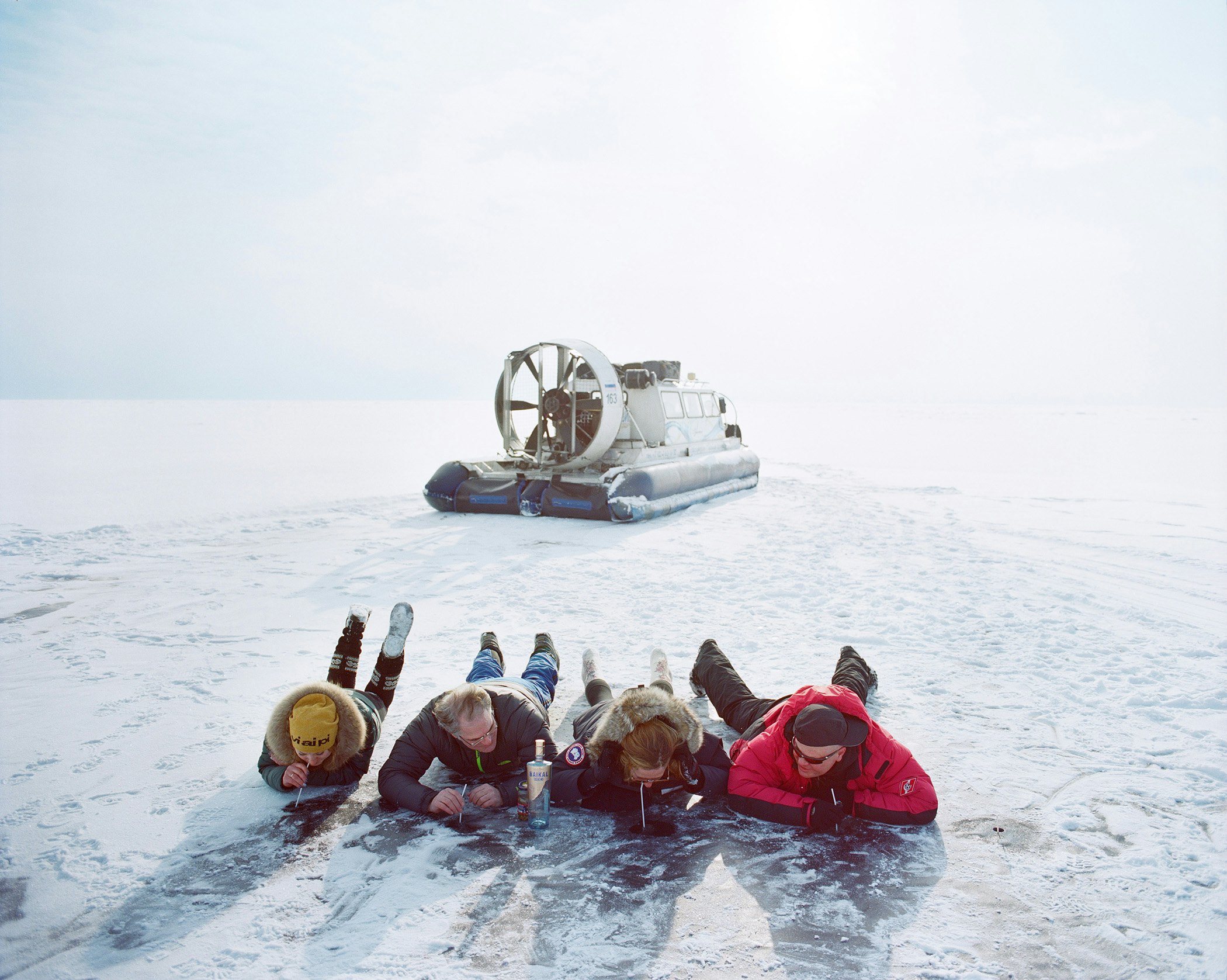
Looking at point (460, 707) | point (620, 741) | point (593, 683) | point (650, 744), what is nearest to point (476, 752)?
point (460, 707)

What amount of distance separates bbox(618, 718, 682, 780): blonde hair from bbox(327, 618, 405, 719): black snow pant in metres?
1.47

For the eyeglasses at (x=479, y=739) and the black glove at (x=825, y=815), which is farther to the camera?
the eyeglasses at (x=479, y=739)

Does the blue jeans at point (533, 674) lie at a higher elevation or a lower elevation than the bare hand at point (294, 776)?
higher

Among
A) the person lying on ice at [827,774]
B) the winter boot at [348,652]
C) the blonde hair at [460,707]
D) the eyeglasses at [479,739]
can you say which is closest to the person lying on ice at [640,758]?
the person lying on ice at [827,774]

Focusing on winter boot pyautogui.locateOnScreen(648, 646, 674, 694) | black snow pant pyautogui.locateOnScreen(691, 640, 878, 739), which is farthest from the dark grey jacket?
black snow pant pyautogui.locateOnScreen(691, 640, 878, 739)

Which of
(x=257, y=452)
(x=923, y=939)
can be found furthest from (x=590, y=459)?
(x=257, y=452)

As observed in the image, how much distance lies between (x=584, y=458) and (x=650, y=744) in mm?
7659

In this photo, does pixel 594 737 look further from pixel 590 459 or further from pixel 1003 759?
pixel 590 459

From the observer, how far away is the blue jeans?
148 inches

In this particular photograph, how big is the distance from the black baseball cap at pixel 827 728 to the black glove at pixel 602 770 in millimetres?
678

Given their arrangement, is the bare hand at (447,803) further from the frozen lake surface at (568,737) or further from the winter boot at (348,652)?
the winter boot at (348,652)

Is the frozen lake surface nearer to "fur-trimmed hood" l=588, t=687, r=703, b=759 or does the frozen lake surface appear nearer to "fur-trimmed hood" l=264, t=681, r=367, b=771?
"fur-trimmed hood" l=264, t=681, r=367, b=771

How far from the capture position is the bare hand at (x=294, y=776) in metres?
2.96

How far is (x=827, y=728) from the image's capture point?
2.60 metres
